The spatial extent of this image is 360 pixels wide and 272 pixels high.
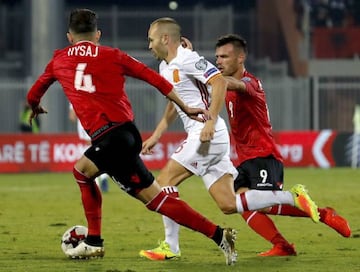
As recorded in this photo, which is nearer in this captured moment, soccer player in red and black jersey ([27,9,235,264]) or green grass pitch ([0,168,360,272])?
soccer player in red and black jersey ([27,9,235,264])

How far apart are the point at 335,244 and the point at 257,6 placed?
28.7 metres

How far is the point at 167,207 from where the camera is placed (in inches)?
413

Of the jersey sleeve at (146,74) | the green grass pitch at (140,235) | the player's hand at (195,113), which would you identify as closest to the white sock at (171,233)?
the green grass pitch at (140,235)

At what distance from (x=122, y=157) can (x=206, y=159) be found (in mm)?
1057

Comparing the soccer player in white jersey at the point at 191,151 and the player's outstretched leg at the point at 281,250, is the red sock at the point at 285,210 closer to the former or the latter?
the soccer player in white jersey at the point at 191,151

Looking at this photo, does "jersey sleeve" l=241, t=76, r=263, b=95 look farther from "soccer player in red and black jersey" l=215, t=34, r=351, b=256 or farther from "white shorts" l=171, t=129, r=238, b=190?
"white shorts" l=171, t=129, r=238, b=190

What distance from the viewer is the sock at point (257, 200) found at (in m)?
10.7

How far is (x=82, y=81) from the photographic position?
410 inches

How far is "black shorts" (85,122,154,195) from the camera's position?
10375 millimetres

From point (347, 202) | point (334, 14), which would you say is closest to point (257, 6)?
point (334, 14)

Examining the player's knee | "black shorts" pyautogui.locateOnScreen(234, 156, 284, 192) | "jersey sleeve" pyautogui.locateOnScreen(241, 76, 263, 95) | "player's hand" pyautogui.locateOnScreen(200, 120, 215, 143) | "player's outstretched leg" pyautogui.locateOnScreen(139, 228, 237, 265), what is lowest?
"player's outstretched leg" pyautogui.locateOnScreen(139, 228, 237, 265)

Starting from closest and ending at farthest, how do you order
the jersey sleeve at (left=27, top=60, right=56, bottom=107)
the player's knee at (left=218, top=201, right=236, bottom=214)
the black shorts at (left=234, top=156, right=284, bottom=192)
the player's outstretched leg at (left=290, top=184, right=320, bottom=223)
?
1. the jersey sleeve at (left=27, top=60, right=56, bottom=107)
2. the player's knee at (left=218, top=201, right=236, bottom=214)
3. the player's outstretched leg at (left=290, top=184, right=320, bottom=223)
4. the black shorts at (left=234, top=156, right=284, bottom=192)

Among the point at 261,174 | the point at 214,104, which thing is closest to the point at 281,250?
the point at 261,174

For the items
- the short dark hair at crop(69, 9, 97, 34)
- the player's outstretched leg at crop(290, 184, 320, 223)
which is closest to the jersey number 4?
the short dark hair at crop(69, 9, 97, 34)
